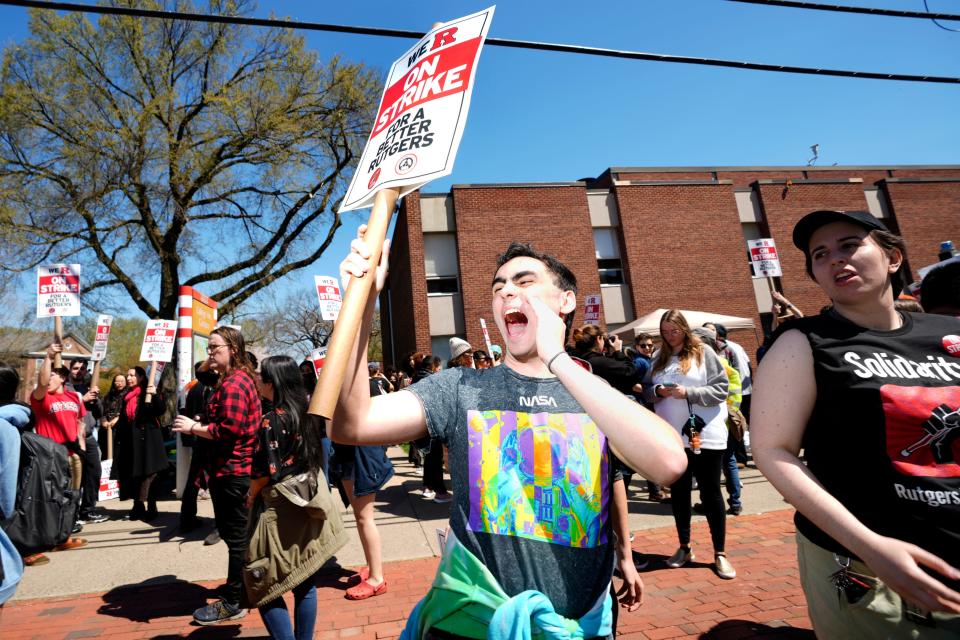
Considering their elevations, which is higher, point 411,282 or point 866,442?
point 411,282

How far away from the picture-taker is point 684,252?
20625 millimetres

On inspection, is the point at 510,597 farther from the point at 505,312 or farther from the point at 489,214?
the point at 489,214

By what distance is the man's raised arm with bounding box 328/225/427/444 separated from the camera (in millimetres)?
1464

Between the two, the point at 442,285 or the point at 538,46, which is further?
the point at 442,285

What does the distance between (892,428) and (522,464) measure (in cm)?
114

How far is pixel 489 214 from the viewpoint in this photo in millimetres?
19719

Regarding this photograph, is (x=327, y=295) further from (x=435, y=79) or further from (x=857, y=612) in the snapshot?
(x=857, y=612)

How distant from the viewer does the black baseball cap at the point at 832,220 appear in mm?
1763

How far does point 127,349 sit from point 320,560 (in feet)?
201

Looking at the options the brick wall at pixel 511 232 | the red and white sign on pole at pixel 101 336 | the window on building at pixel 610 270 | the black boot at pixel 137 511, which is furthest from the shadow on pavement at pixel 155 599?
the window on building at pixel 610 270

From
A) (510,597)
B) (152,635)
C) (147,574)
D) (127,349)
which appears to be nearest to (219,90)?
(147,574)

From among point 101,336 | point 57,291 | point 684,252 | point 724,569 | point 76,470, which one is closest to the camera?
point 724,569

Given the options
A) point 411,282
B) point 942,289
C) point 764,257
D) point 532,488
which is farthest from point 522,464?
point 411,282

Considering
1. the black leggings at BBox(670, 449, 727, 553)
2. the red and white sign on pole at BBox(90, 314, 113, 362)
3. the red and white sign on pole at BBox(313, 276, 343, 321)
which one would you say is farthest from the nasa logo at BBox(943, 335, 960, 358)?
the red and white sign on pole at BBox(90, 314, 113, 362)
